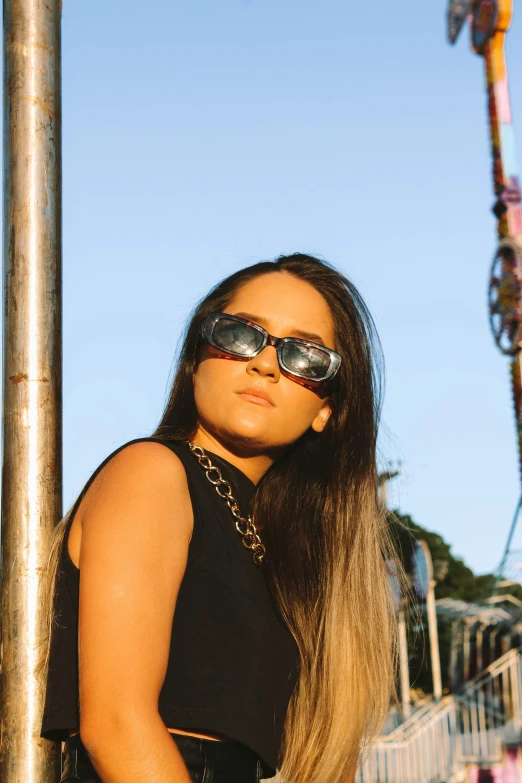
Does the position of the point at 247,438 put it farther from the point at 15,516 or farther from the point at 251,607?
the point at 15,516

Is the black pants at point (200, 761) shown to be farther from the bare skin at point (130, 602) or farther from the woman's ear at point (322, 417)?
the woman's ear at point (322, 417)

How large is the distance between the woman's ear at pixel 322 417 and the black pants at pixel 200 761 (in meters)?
0.97

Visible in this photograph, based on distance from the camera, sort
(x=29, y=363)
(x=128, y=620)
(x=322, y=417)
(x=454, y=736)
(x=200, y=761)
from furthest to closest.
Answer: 1. (x=454, y=736)
2. (x=322, y=417)
3. (x=29, y=363)
4. (x=200, y=761)
5. (x=128, y=620)

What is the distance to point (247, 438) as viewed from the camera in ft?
8.04

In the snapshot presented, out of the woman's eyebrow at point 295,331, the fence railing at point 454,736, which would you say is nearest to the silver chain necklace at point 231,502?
the woman's eyebrow at point 295,331

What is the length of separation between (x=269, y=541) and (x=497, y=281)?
14.8 metres

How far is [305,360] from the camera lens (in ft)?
8.45

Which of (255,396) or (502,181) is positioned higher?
(502,181)

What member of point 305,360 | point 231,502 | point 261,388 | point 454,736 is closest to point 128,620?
point 231,502

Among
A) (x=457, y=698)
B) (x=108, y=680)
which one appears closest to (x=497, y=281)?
(x=457, y=698)

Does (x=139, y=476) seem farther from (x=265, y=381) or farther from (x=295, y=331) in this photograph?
(x=295, y=331)

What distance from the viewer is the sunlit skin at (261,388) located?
2.46 m

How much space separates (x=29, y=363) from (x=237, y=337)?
516 mm

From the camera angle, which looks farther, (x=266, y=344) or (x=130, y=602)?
(x=266, y=344)
